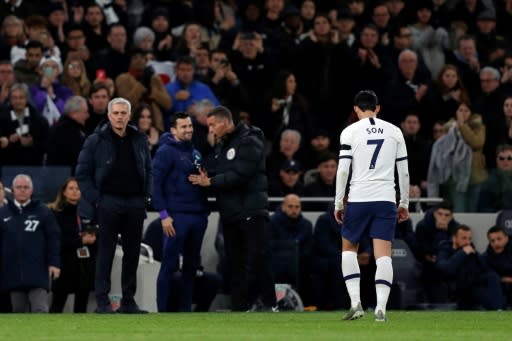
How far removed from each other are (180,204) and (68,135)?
10.7ft

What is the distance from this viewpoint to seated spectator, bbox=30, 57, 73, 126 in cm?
2252

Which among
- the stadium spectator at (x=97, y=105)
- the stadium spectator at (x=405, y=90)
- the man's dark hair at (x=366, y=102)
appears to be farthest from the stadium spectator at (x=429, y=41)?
the man's dark hair at (x=366, y=102)

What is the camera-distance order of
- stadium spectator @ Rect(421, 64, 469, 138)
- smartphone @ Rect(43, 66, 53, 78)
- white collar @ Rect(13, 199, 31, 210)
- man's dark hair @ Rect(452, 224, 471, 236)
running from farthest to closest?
stadium spectator @ Rect(421, 64, 469, 138)
smartphone @ Rect(43, 66, 53, 78)
man's dark hair @ Rect(452, 224, 471, 236)
white collar @ Rect(13, 199, 31, 210)

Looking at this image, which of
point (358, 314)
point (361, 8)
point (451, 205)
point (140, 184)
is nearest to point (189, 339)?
point (358, 314)

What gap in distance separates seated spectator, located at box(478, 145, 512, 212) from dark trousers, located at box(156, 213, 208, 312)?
5757 mm

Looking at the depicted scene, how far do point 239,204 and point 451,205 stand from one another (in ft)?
15.3

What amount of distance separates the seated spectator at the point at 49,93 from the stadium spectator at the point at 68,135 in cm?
87

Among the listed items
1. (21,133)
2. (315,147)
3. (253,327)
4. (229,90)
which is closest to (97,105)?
(21,133)

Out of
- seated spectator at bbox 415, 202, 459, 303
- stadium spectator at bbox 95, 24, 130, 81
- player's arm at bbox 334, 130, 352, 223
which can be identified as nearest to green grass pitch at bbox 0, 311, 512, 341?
player's arm at bbox 334, 130, 352, 223

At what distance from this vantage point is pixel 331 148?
25.1 meters

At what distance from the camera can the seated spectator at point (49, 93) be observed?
22.5 metres

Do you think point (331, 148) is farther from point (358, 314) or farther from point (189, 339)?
point (189, 339)

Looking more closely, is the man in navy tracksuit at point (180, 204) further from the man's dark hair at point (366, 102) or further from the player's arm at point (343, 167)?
the man's dark hair at point (366, 102)

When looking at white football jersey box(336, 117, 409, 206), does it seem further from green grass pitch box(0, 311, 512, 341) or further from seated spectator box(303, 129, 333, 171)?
seated spectator box(303, 129, 333, 171)
